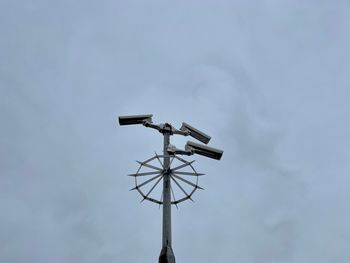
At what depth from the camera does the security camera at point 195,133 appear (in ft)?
91.4

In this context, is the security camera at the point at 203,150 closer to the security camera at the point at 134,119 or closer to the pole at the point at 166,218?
the pole at the point at 166,218

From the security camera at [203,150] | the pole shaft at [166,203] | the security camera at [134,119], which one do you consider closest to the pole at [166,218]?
the pole shaft at [166,203]

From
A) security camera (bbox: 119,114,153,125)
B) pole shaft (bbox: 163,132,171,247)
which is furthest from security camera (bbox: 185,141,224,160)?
security camera (bbox: 119,114,153,125)

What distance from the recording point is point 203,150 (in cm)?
2534

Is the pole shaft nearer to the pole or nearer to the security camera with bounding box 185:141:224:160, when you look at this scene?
the pole

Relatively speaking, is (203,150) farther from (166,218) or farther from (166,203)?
(166,218)

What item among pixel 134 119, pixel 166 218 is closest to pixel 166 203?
pixel 166 218

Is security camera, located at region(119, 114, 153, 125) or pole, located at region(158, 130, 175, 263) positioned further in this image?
security camera, located at region(119, 114, 153, 125)

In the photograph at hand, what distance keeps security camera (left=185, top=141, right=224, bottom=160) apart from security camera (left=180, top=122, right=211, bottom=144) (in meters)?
2.50

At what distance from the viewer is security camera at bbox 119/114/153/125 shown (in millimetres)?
26672

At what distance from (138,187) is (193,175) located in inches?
107

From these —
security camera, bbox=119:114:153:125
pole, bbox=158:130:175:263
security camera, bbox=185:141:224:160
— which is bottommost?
pole, bbox=158:130:175:263

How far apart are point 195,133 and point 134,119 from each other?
3.62 meters

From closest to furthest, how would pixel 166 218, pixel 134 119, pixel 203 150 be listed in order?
pixel 166 218 < pixel 203 150 < pixel 134 119
